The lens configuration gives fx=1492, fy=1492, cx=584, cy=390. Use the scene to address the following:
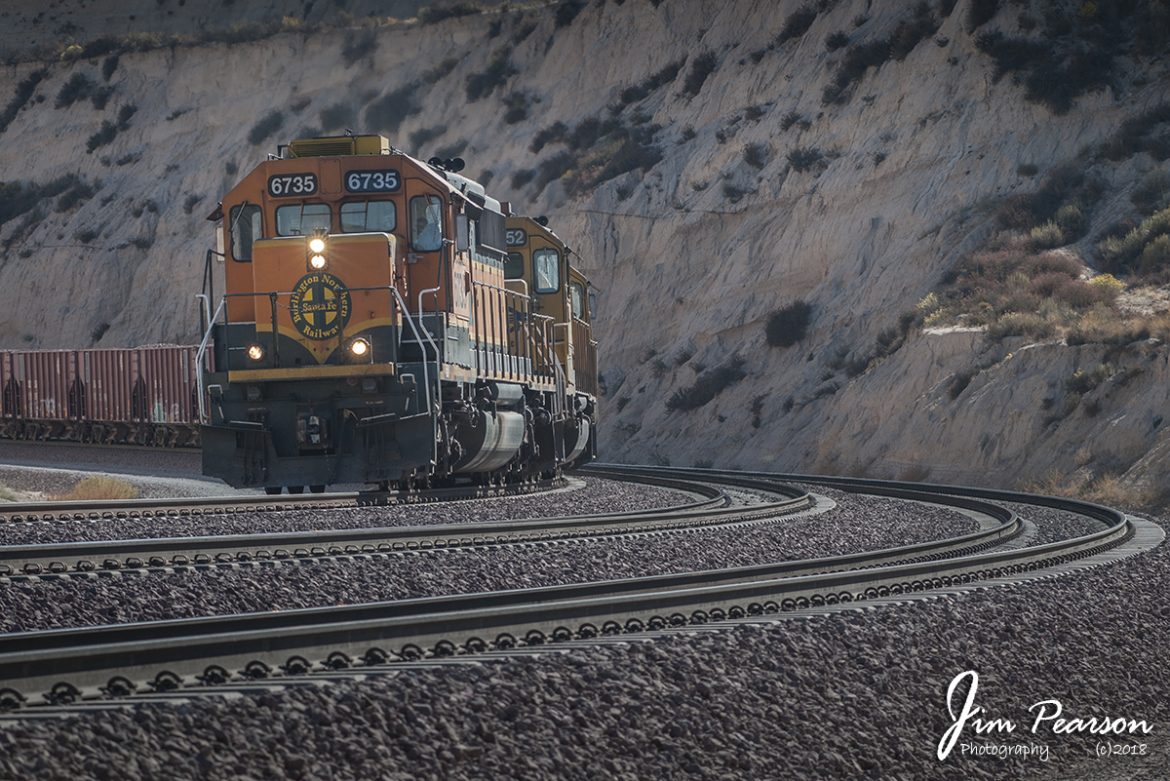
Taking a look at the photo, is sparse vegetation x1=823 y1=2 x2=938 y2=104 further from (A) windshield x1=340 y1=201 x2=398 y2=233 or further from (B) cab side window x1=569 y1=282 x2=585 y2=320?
(A) windshield x1=340 y1=201 x2=398 y2=233

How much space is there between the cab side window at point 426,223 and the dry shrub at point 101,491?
834 centimetres

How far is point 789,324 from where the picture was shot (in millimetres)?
37094

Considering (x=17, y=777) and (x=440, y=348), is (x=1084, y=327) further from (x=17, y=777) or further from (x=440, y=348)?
(x=17, y=777)

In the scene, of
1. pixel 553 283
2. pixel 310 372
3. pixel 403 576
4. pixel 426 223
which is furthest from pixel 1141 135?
pixel 403 576

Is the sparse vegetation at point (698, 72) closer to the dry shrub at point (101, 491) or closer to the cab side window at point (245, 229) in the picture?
the dry shrub at point (101, 491)

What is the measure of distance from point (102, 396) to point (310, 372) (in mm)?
20035

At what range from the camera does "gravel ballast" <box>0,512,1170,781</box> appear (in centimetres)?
506

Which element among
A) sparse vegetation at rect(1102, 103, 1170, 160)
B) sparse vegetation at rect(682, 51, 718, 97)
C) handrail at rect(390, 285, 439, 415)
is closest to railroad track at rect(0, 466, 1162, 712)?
handrail at rect(390, 285, 439, 415)

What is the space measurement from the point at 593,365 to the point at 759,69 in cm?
2103

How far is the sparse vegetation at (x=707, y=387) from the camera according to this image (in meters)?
36.6

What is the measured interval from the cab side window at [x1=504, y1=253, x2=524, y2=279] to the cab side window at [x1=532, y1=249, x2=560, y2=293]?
0.67ft

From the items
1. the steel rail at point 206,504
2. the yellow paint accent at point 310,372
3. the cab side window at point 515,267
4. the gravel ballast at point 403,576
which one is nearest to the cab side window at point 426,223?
the yellow paint accent at point 310,372

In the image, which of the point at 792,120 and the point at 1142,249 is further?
the point at 792,120

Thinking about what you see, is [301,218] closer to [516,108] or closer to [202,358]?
[202,358]
